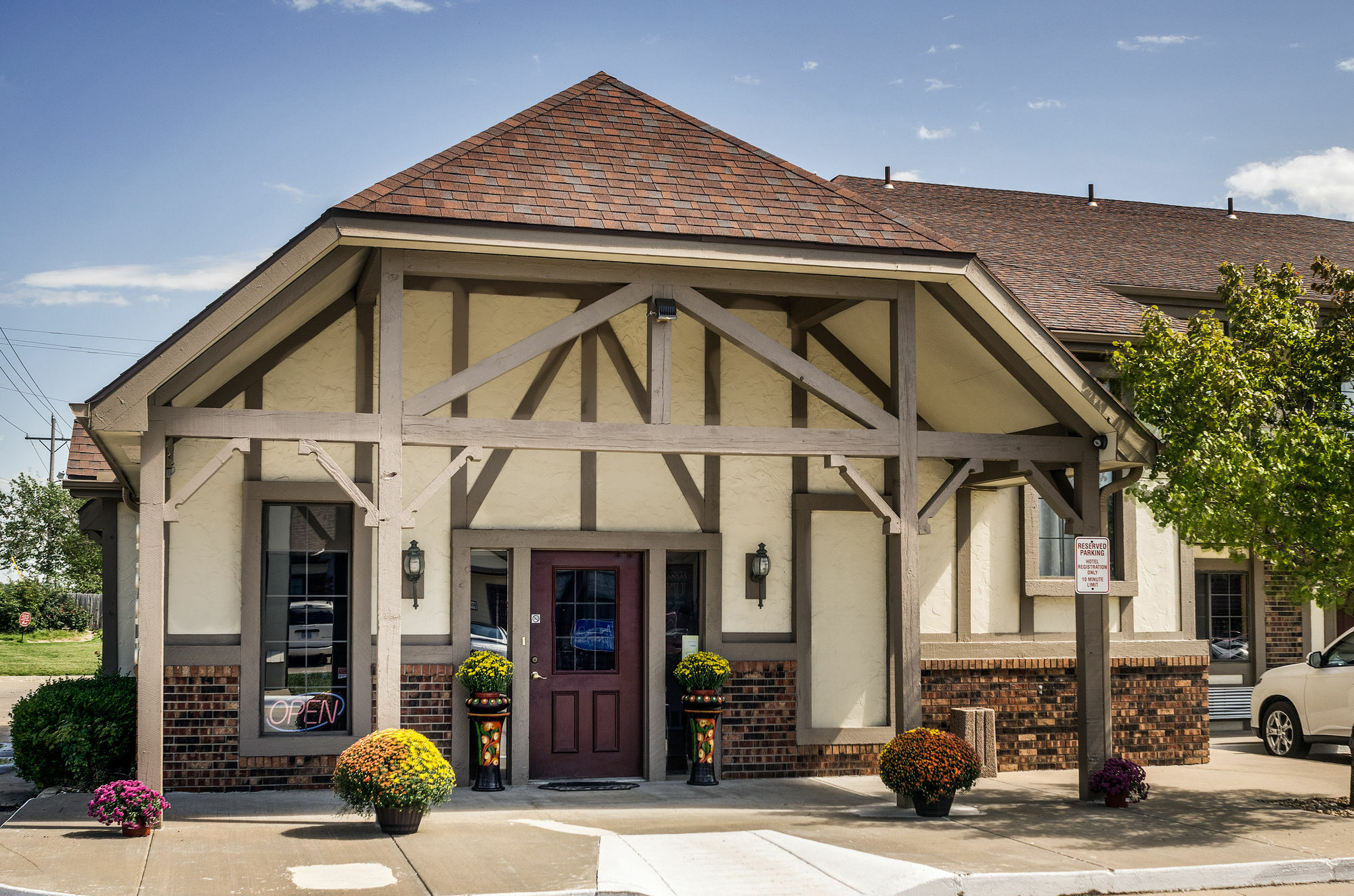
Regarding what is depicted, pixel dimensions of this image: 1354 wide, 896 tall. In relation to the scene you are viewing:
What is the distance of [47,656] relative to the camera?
28188 mm

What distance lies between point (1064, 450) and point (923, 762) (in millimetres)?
3015

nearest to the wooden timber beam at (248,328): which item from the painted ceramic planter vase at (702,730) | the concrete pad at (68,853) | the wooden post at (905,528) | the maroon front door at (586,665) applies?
the concrete pad at (68,853)

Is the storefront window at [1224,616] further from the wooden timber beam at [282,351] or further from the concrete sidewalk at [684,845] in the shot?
the wooden timber beam at [282,351]

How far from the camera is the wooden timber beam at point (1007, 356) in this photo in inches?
400

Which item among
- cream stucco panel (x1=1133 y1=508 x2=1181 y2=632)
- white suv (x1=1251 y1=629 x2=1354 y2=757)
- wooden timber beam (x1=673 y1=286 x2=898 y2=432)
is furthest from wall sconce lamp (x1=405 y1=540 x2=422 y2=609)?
white suv (x1=1251 y1=629 x2=1354 y2=757)

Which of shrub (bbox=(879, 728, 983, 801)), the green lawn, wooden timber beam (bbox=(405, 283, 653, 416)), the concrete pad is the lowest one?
the green lawn

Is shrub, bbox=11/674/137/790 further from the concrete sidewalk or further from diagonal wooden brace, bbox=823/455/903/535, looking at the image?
diagonal wooden brace, bbox=823/455/903/535

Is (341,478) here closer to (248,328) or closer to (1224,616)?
(248,328)

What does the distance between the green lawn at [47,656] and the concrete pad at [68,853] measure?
45.7ft

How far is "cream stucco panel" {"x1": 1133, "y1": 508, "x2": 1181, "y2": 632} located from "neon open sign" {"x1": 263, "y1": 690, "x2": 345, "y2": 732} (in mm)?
8340

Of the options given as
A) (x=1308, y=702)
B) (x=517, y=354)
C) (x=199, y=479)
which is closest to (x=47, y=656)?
(x=199, y=479)

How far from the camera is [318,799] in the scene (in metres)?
10.1

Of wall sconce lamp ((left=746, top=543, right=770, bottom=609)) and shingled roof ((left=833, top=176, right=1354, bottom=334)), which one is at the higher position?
shingled roof ((left=833, top=176, right=1354, bottom=334))

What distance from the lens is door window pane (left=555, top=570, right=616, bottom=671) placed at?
37.8ft
